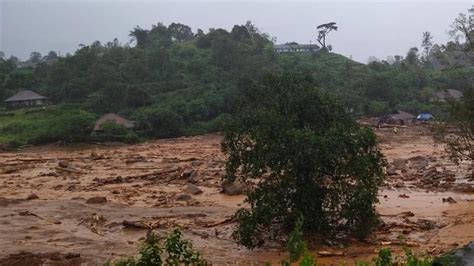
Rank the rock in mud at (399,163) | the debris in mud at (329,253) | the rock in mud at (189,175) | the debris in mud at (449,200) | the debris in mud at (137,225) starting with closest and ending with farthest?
the debris in mud at (329,253) < the debris in mud at (137,225) < the debris in mud at (449,200) < the rock in mud at (189,175) < the rock in mud at (399,163)

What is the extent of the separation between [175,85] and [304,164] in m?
42.7

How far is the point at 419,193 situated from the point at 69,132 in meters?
28.7

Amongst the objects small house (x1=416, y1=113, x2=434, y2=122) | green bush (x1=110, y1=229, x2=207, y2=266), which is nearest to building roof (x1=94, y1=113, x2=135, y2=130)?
small house (x1=416, y1=113, x2=434, y2=122)

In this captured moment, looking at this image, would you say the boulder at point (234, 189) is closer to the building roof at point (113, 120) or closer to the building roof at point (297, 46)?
the building roof at point (113, 120)

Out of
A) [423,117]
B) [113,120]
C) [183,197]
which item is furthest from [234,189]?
[423,117]

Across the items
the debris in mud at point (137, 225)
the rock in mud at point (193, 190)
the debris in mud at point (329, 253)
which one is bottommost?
the debris in mud at point (329, 253)

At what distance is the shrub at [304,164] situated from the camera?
12.7 m

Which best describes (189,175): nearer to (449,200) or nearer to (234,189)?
(234,189)

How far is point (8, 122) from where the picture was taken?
47250 mm

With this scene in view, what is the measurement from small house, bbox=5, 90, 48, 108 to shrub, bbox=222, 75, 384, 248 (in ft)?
146

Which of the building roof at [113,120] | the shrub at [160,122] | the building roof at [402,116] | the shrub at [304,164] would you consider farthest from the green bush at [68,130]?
the shrub at [304,164]

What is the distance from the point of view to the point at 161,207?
19.1m

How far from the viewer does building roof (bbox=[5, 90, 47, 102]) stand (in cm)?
5309

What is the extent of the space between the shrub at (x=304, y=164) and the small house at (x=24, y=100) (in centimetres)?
4444
